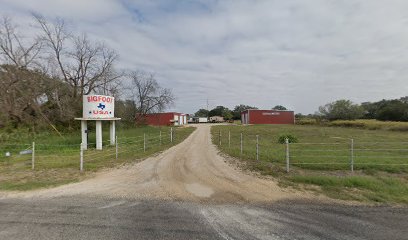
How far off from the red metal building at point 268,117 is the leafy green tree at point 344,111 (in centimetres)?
1867

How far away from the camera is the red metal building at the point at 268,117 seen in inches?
2571

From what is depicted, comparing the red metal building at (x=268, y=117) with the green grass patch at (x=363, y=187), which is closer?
the green grass patch at (x=363, y=187)

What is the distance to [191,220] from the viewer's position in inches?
191

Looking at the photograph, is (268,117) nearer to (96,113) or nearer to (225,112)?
(225,112)

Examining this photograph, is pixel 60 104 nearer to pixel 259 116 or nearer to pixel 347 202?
pixel 347 202

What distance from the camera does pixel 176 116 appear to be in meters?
67.8

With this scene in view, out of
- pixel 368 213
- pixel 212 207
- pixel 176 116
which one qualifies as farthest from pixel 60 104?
pixel 176 116

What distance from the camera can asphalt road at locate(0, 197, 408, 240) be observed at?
13.9 ft

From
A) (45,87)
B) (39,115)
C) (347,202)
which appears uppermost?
(45,87)

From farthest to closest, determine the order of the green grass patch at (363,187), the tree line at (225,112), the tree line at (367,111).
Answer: the tree line at (225,112) < the tree line at (367,111) < the green grass patch at (363,187)

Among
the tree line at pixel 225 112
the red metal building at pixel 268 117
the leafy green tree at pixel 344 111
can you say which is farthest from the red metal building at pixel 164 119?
the leafy green tree at pixel 344 111

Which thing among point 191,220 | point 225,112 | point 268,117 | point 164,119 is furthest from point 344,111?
point 191,220

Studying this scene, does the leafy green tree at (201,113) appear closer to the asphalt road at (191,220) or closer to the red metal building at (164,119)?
the red metal building at (164,119)

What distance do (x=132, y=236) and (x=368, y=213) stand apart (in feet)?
15.4
